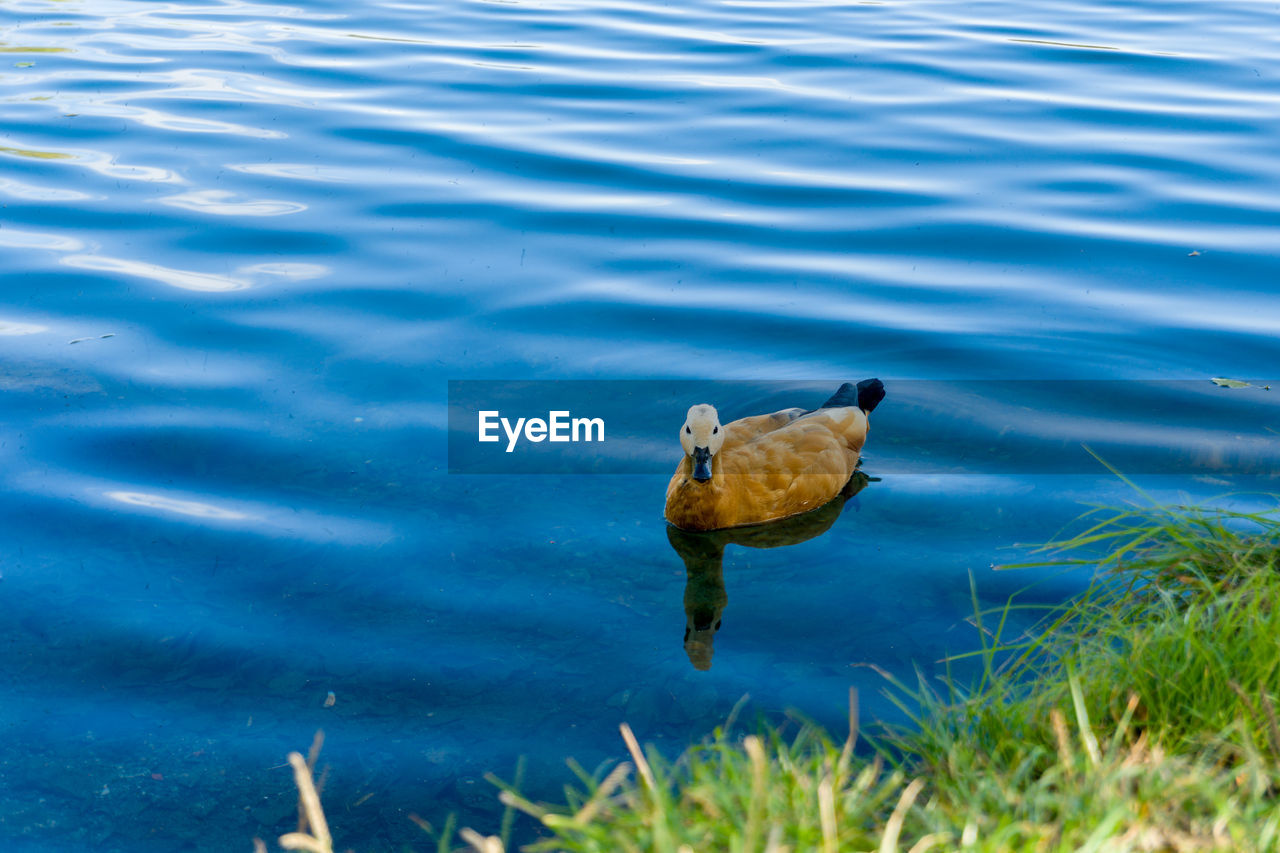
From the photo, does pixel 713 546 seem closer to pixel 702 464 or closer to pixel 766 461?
pixel 702 464

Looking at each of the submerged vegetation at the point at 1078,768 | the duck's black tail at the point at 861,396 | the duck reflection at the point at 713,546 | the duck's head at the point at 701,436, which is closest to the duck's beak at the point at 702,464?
the duck's head at the point at 701,436

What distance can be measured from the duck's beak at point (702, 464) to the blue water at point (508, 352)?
33 centimetres

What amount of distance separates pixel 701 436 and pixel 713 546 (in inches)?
20.3

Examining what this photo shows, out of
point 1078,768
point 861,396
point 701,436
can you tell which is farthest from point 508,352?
point 1078,768

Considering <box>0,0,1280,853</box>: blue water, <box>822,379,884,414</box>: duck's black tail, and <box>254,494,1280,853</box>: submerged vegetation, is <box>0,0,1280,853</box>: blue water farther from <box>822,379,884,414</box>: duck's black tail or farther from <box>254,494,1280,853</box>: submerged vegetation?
<box>254,494,1280,853</box>: submerged vegetation

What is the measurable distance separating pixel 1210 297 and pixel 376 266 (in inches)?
218

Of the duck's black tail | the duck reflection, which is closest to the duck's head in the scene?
the duck reflection

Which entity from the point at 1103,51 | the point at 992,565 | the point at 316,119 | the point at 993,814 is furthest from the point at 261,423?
the point at 1103,51

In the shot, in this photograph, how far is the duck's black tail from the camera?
632 cm

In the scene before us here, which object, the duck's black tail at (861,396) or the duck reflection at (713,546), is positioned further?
the duck's black tail at (861,396)

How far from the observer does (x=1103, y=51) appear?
13.7 m

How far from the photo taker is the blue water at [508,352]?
438 centimetres

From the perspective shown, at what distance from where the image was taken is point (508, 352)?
23.3ft

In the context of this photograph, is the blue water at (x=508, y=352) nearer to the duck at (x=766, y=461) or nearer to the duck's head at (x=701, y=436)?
the duck at (x=766, y=461)
